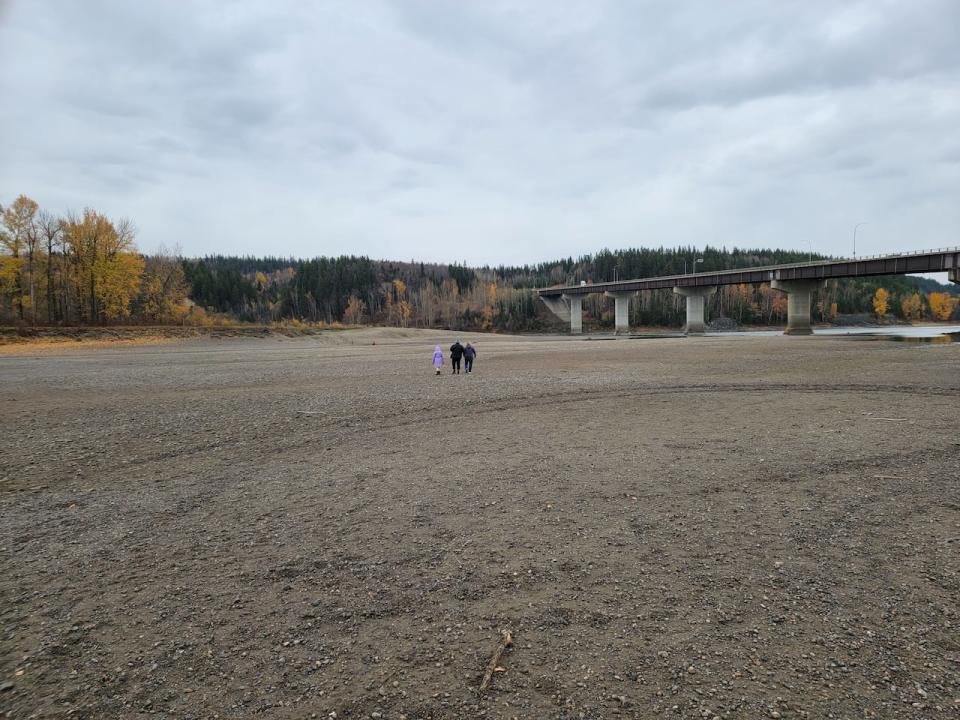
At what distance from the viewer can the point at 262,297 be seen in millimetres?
182750

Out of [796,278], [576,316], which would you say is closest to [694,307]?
[796,278]

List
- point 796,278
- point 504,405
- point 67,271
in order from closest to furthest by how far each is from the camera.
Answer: point 504,405
point 67,271
point 796,278

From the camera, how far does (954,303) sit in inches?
7308

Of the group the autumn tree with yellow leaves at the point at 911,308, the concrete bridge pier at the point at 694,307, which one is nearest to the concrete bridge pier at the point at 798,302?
the concrete bridge pier at the point at 694,307

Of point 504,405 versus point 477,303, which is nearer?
point 504,405

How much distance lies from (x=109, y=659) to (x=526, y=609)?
3.65 metres

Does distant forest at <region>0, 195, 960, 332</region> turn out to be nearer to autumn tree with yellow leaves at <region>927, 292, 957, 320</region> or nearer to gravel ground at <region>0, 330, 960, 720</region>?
autumn tree with yellow leaves at <region>927, 292, 957, 320</region>

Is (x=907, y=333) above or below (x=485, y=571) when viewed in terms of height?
above

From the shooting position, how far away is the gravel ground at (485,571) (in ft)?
12.4

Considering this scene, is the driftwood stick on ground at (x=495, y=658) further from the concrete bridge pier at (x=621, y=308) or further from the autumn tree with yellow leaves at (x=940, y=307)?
the autumn tree with yellow leaves at (x=940, y=307)

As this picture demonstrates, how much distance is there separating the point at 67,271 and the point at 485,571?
276 ft

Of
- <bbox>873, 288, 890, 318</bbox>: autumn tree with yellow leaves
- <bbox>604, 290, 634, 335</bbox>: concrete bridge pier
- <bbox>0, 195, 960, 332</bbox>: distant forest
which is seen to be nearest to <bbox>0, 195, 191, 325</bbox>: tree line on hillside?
<bbox>0, 195, 960, 332</bbox>: distant forest

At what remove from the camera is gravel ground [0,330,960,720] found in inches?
149

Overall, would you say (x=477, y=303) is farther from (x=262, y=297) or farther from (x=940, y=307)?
(x=940, y=307)
